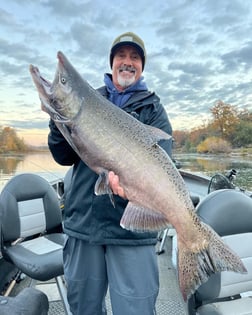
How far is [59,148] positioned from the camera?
2131mm

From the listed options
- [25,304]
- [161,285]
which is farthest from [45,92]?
[161,285]

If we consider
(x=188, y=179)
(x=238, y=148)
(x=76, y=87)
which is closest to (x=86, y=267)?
(x=76, y=87)

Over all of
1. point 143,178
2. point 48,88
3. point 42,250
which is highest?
point 48,88

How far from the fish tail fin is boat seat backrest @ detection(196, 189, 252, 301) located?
101cm

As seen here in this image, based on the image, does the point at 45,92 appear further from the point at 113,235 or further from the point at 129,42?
the point at 113,235

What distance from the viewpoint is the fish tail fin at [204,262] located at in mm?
1757

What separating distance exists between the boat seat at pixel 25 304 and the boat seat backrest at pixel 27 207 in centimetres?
152

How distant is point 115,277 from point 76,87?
119 centimetres

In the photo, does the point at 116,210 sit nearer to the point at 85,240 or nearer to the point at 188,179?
the point at 85,240

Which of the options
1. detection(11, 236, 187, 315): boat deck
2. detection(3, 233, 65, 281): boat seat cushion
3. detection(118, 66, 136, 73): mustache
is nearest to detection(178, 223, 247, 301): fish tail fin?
detection(118, 66, 136, 73): mustache

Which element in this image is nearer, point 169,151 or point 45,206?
point 169,151

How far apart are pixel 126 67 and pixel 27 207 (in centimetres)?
246

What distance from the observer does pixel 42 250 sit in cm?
364

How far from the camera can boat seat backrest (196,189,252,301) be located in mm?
2801
